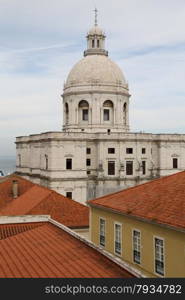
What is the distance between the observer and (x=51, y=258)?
43.3 ft

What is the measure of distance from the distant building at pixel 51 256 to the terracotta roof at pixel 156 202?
336cm

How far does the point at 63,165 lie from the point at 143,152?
1294cm

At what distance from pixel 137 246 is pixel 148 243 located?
0.96 metres

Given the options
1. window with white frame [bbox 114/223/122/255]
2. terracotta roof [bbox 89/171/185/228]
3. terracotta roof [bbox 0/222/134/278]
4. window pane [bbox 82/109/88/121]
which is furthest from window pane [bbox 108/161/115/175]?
terracotta roof [bbox 0/222/134/278]

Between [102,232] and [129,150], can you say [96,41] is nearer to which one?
[129,150]

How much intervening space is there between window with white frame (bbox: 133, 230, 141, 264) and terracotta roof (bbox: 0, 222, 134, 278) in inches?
133

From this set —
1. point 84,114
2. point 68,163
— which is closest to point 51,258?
point 68,163

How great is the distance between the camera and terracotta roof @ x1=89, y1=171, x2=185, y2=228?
16250 millimetres

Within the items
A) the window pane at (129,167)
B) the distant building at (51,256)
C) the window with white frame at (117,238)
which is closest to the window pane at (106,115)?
the window pane at (129,167)

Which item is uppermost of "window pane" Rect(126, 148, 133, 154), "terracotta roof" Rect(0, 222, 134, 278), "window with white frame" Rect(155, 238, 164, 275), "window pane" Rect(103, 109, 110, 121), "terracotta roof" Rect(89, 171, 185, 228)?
"window pane" Rect(103, 109, 110, 121)

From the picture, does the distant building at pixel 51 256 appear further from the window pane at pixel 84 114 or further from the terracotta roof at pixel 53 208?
the window pane at pixel 84 114

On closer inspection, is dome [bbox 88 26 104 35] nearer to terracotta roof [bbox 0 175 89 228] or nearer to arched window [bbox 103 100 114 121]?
arched window [bbox 103 100 114 121]

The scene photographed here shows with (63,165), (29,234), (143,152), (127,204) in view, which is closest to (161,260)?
(127,204)

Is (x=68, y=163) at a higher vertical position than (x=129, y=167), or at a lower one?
higher
